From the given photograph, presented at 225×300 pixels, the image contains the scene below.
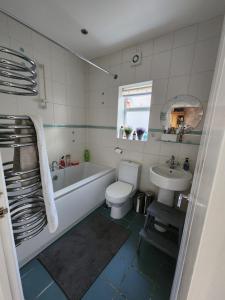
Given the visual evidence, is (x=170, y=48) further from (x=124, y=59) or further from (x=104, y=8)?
(x=104, y=8)

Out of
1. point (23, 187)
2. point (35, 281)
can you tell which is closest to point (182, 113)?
point (23, 187)

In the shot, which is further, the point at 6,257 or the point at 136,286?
the point at 136,286

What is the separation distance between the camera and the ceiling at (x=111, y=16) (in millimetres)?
1338

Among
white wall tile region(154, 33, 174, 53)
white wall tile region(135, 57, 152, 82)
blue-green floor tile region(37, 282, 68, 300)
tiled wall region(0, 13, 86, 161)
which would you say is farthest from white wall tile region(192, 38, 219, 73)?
blue-green floor tile region(37, 282, 68, 300)

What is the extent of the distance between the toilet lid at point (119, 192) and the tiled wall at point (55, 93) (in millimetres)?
1146

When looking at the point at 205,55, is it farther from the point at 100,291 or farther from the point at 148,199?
the point at 100,291

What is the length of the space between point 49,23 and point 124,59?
1099 millimetres

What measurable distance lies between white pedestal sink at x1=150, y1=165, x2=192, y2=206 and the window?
65 centimetres

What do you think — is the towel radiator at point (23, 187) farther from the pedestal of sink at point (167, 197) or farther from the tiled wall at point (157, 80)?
the tiled wall at point (157, 80)

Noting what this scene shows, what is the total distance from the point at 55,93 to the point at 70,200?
1.71 meters

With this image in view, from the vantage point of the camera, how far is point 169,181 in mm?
1456

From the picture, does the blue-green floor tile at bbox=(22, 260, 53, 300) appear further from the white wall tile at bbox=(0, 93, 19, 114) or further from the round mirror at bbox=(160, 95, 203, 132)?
the round mirror at bbox=(160, 95, 203, 132)

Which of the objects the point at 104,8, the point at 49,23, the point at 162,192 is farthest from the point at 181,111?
the point at 49,23

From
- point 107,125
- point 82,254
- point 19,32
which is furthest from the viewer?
point 107,125
